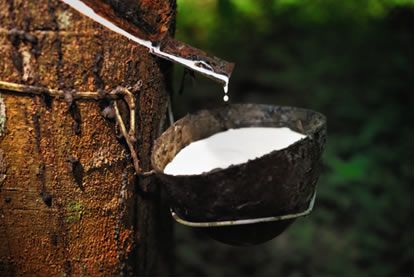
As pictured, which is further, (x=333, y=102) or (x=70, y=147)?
(x=333, y=102)

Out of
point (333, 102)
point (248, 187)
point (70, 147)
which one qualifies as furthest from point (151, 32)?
point (333, 102)

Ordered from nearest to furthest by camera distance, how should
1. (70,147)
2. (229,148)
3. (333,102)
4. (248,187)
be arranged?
1. (248,187)
2. (70,147)
3. (229,148)
4. (333,102)

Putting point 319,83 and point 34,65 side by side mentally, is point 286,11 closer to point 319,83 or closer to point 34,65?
point 319,83

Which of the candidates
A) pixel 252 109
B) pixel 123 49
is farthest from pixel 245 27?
pixel 123 49

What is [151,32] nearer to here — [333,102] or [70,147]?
[70,147]

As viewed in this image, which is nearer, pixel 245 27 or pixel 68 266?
pixel 68 266
